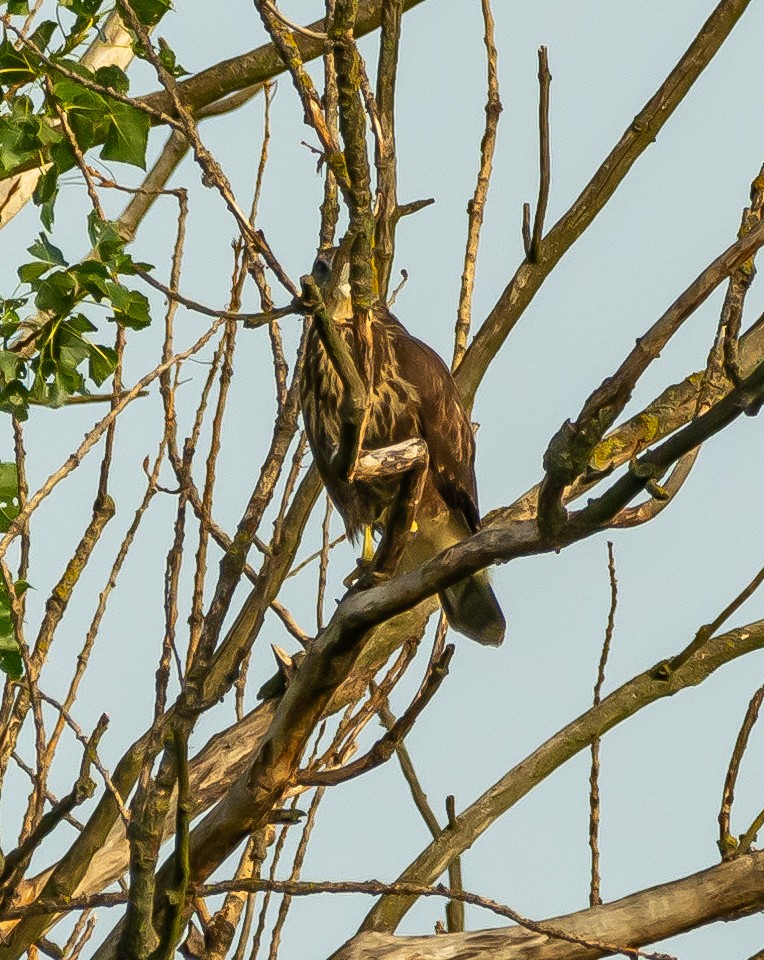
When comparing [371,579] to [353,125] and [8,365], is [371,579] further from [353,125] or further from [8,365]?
[353,125]

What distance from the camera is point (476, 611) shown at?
4543mm

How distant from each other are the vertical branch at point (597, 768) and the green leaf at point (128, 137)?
156cm

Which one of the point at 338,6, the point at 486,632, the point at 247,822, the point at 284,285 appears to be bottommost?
the point at 247,822

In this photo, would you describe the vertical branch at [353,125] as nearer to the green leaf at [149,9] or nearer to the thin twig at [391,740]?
the thin twig at [391,740]

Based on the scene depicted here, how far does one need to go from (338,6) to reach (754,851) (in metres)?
1.80

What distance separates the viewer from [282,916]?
3.35m

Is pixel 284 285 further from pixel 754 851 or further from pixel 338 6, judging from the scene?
pixel 754 851

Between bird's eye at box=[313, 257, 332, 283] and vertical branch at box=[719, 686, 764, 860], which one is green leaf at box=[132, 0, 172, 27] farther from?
vertical branch at box=[719, 686, 764, 860]

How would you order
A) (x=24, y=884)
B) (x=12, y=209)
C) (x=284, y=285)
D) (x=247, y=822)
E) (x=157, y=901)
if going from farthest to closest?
(x=12, y=209), (x=24, y=884), (x=247, y=822), (x=157, y=901), (x=284, y=285)

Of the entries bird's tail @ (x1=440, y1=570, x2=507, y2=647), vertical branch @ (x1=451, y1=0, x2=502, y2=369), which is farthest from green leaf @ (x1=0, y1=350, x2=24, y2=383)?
bird's tail @ (x1=440, y1=570, x2=507, y2=647)

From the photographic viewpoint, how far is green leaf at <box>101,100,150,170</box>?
3076 mm

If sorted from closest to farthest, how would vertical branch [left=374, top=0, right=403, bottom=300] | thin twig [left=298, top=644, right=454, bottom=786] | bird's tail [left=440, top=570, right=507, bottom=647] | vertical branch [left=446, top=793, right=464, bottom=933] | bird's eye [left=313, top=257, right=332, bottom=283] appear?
thin twig [left=298, top=644, right=454, bottom=786] → vertical branch [left=374, top=0, right=403, bottom=300] → bird's eye [left=313, top=257, right=332, bottom=283] → vertical branch [left=446, top=793, right=464, bottom=933] → bird's tail [left=440, top=570, right=507, bottom=647]

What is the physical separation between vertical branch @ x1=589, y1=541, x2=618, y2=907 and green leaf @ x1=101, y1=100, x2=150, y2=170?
1.56 m

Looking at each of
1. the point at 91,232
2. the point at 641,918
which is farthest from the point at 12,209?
the point at 641,918
